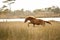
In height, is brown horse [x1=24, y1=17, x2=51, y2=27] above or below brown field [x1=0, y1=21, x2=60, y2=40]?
above

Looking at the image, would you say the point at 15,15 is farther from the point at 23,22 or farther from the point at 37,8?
the point at 37,8

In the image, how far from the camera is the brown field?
1.47 meters

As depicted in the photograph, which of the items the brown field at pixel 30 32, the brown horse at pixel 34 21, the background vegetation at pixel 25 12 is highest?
the background vegetation at pixel 25 12

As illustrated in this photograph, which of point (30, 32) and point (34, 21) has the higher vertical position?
point (34, 21)

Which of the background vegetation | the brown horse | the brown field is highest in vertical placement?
the background vegetation

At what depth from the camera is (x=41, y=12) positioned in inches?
58.9

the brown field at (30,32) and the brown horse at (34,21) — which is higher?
the brown horse at (34,21)

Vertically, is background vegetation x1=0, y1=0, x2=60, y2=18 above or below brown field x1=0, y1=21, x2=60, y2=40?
above

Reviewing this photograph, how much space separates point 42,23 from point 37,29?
0.28 feet

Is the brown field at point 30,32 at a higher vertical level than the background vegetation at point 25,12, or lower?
lower

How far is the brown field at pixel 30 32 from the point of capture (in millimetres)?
1471

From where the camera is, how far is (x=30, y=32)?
1.48 meters

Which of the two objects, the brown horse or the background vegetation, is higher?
the background vegetation

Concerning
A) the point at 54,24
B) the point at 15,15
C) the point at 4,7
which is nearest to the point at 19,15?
the point at 15,15
